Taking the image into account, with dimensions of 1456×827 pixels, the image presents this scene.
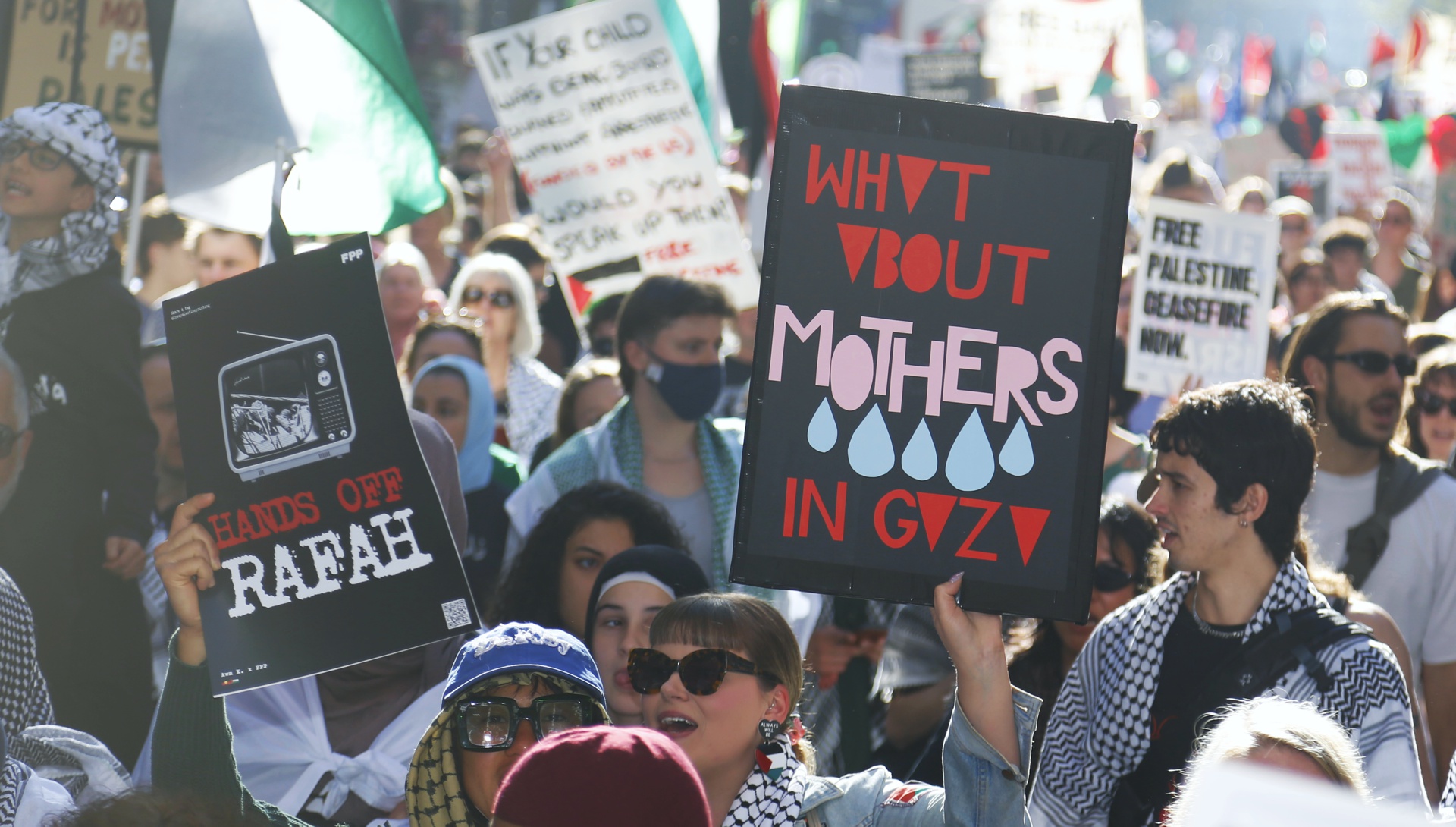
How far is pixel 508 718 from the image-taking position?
2414 mm

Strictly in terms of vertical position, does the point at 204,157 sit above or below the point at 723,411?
above

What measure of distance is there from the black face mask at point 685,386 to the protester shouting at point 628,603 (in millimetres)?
999

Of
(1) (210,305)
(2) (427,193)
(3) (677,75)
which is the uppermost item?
(3) (677,75)

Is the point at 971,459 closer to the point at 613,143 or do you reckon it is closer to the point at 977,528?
the point at 977,528

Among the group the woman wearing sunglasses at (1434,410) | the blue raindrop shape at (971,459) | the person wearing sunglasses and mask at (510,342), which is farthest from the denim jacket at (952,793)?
the person wearing sunglasses and mask at (510,342)

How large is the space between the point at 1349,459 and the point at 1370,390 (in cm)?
21

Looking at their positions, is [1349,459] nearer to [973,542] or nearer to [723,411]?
[973,542]

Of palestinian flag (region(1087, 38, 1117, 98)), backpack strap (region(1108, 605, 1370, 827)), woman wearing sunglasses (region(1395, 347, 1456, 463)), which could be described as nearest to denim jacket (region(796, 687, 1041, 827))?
backpack strap (region(1108, 605, 1370, 827))

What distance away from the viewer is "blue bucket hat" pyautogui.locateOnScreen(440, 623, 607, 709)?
7.97 feet

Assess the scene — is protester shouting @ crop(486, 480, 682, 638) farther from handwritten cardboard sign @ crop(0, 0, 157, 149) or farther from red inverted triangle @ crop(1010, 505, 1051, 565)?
handwritten cardboard sign @ crop(0, 0, 157, 149)

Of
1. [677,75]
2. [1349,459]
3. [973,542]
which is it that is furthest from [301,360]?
[677,75]

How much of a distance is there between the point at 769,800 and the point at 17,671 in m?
1.50

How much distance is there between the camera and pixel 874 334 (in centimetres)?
246

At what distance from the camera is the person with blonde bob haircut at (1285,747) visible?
223cm
